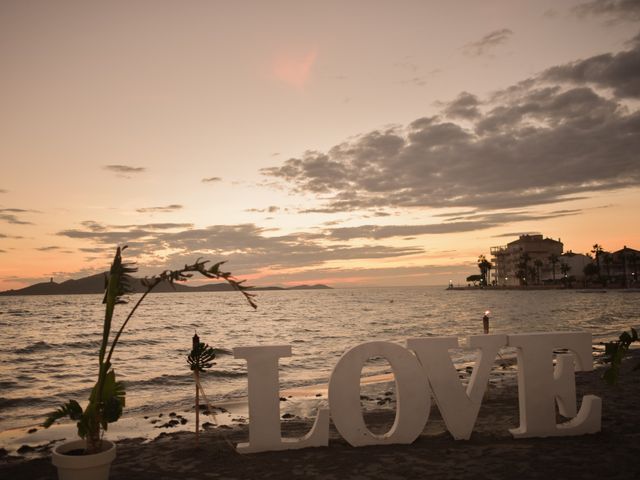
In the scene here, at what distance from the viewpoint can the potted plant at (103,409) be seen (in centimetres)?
605

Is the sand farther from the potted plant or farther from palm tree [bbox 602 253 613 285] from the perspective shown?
palm tree [bbox 602 253 613 285]

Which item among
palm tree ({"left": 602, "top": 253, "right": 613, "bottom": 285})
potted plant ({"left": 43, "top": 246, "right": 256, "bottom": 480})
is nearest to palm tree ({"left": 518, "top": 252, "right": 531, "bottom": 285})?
palm tree ({"left": 602, "top": 253, "right": 613, "bottom": 285})

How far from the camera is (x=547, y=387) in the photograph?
9.06 meters

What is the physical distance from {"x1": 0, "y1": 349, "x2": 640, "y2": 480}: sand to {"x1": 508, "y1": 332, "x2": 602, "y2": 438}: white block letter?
0.21m

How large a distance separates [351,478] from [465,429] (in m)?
2.90

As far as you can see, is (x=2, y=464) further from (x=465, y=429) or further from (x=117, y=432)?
(x=465, y=429)

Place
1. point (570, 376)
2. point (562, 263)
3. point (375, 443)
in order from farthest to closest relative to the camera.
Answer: point (562, 263)
point (570, 376)
point (375, 443)

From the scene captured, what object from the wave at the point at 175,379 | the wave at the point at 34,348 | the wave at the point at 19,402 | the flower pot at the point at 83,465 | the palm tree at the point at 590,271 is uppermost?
the palm tree at the point at 590,271

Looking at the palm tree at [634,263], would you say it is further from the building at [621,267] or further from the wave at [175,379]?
the wave at [175,379]

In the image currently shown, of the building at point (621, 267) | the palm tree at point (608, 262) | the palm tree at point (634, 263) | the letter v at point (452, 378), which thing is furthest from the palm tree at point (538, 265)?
the letter v at point (452, 378)

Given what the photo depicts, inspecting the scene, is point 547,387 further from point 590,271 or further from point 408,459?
point 590,271

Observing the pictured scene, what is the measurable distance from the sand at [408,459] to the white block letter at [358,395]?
236 mm

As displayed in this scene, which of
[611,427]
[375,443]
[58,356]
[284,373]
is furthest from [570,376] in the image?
[58,356]

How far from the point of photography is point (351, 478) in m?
7.14
